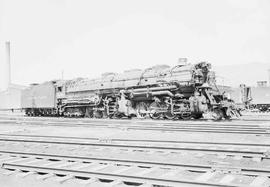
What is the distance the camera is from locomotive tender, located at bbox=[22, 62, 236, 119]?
17.8 m

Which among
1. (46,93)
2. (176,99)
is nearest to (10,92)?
(46,93)

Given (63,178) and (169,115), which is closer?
(63,178)

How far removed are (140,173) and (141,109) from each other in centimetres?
1441

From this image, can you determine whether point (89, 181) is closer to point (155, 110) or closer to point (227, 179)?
point (227, 179)

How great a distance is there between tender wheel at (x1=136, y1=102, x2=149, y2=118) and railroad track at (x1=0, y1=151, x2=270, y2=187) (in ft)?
41.8

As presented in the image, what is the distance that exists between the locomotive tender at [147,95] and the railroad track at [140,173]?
1126cm

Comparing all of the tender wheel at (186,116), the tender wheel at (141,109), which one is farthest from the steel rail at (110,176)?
the tender wheel at (141,109)

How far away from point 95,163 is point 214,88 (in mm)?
12855

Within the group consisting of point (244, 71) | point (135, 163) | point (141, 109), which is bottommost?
point (135, 163)

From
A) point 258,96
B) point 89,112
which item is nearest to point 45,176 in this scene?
point 89,112

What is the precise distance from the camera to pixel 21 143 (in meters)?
10.6

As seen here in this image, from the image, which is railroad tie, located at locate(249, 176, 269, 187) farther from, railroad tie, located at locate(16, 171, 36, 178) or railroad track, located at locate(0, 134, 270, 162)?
railroad tie, located at locate(16, 171, 36, 178)

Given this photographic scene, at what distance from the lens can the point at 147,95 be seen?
761 inches

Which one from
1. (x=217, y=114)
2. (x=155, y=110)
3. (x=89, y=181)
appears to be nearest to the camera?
(x=89, y=181)
